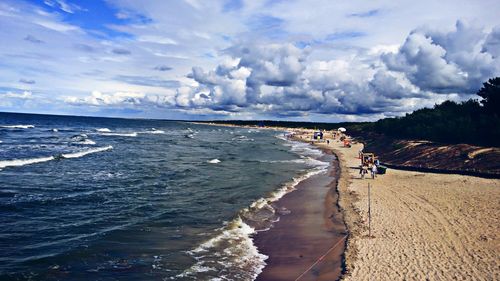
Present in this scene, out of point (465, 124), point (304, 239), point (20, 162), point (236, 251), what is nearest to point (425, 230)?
point (304, 239)

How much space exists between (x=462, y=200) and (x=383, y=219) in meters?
7.22

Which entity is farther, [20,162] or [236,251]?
[20,162]

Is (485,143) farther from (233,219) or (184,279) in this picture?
(184,279)

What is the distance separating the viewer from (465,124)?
150ft

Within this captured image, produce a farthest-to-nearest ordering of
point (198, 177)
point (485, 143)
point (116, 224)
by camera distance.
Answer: point (485, 143) → point (198, 177) → point (116, 224)

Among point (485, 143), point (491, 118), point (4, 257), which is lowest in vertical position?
point (4, 257)

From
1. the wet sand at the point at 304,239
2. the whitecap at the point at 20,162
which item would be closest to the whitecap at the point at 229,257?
the wet sand at the point at 304,239

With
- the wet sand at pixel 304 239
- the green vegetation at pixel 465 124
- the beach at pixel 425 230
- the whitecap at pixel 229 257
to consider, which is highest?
the green vegetation at pixel 465 124

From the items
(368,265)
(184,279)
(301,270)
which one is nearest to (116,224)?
(184,279)

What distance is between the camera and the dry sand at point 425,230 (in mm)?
13516

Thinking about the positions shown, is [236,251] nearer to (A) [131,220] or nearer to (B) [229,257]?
(B) [229,257]

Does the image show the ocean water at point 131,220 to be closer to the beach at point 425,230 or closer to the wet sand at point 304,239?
the wet sand at point 304,239

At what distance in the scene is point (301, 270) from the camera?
14242 millimetres

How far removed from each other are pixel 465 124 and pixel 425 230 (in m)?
33.2
